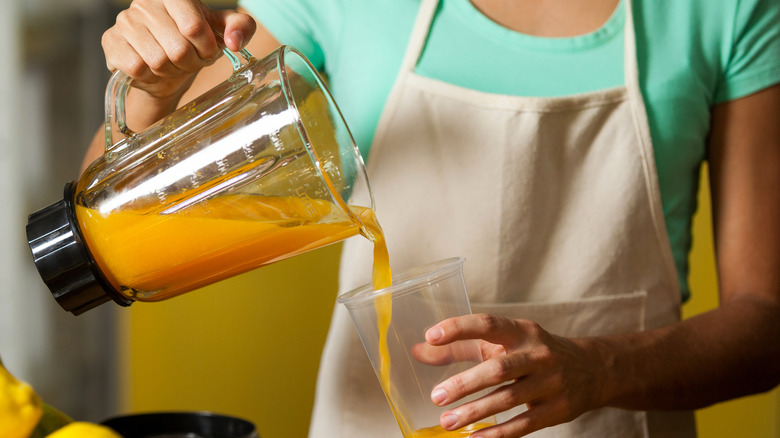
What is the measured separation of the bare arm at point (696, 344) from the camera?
673 mm

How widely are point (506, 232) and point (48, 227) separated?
1.89 ft

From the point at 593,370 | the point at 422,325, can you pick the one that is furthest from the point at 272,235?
the point at 593,370

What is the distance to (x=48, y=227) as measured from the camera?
0.66 m

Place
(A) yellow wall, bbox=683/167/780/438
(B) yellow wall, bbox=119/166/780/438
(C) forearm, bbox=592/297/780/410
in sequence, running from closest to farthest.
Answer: (C) forearm, bbox=592/297/780/410
(A) yellow wall, bbox=683/167/780/438
(B) yellow wall, bbox=119/166/780/438

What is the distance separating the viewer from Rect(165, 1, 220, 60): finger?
71 cm

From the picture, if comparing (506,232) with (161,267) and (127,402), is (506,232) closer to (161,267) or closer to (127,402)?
(161,267)

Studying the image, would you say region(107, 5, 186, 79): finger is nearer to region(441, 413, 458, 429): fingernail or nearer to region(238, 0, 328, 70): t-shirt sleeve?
region(238, 0, 328, 70): t-shirt sleeve

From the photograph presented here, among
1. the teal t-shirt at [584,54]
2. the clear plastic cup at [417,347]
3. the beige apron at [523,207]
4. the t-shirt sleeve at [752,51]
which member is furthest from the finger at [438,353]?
the t-shirt sleeve at [752,51]

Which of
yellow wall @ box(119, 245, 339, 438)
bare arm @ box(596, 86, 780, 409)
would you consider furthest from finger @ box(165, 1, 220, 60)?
yellow wall @ box(119, 245, 339, 438)

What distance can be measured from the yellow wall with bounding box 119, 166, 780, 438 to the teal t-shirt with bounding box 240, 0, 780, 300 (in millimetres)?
1014

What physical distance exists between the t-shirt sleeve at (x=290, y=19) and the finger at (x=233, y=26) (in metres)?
0.23

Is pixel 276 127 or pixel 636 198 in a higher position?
pixel 276 127

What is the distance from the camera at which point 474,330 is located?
0.64m

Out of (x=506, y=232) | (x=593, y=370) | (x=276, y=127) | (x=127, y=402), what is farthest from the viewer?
(x=127, y=402)
